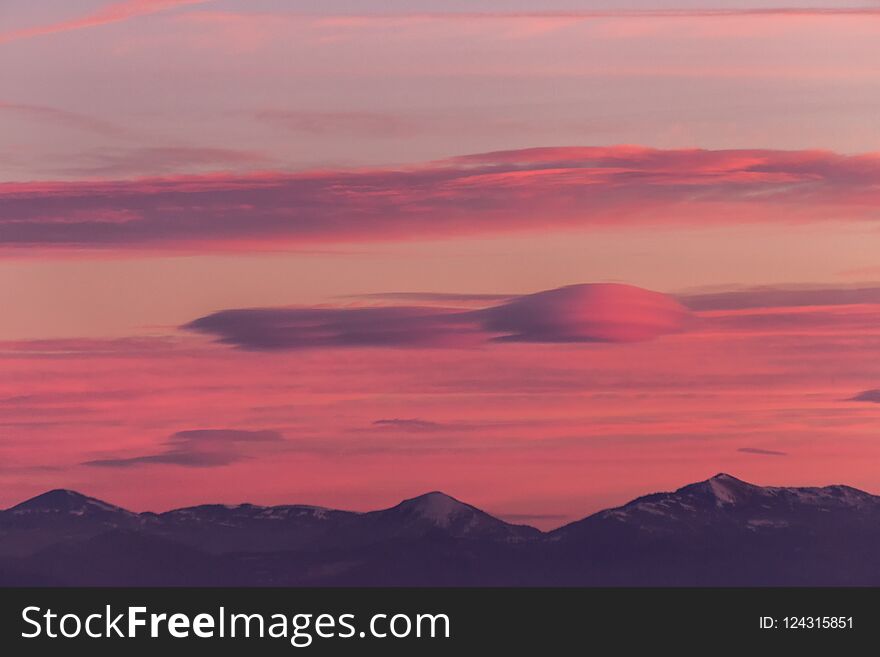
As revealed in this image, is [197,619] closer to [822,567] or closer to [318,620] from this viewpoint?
[318,620]

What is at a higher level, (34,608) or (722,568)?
(34,608)

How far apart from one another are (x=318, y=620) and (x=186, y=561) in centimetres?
1851

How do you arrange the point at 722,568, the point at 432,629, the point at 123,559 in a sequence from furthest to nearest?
the point at 722,568
the point at 123,559
the point at 432,629

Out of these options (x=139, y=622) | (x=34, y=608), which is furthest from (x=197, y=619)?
(x=34, y=608)

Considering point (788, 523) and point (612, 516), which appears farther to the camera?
point (788, 523)

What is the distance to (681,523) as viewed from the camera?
5569 cm

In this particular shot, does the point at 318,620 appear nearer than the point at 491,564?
Yes

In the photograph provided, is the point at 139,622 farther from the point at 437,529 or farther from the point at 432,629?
the point at 437,529

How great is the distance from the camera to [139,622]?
34312 mm

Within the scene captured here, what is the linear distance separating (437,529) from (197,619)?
1800 centimetres

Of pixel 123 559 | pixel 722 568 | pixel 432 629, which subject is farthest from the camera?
pixel 722 568

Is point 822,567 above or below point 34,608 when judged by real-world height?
below

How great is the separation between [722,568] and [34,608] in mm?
29392

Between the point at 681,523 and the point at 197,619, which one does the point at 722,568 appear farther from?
the point at 197,619
